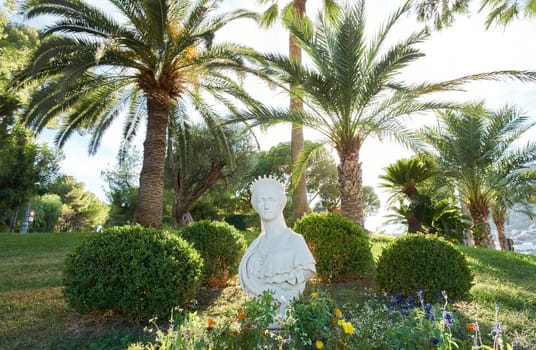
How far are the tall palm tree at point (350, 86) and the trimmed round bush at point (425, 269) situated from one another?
135 inches

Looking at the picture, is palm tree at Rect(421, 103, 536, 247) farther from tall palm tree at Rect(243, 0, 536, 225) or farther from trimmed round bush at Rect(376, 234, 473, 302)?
trimmed round bush at Rect(376, 234, 473, 302)

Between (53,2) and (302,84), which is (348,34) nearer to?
(302,84)

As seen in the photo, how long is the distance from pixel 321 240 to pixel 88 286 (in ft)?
12.0

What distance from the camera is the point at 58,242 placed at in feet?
41.5

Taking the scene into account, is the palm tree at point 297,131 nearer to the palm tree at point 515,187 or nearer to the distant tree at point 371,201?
the palm tree at point 515,187

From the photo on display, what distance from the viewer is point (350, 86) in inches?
320

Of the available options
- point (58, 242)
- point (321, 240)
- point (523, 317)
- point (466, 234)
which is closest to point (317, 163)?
point (466, 234)

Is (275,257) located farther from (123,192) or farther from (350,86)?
(123,192)

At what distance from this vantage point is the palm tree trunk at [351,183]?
8.67 meters

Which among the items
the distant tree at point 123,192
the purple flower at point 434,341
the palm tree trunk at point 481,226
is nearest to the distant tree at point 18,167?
the distant tree at point 123,192

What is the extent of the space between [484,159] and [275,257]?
11.6 meters

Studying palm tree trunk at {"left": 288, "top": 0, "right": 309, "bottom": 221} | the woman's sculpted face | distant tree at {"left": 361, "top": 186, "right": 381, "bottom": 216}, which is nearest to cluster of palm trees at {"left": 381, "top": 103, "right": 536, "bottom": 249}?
palm tree trunk at {"left": 288, "top": 0, "right": 309, "bottom": 221}

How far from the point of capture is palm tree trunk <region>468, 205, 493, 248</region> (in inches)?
514

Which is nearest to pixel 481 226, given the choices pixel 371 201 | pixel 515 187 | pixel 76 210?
pixel 515 187
